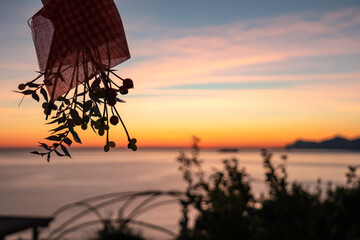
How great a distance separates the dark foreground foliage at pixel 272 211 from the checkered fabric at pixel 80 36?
77cm

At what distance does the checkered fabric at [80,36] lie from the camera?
1.19 metres

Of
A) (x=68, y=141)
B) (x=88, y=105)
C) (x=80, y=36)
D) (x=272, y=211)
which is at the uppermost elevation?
(x=80, y=36)

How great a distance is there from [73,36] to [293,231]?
1201 mm

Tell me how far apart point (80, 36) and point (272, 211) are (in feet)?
4.26

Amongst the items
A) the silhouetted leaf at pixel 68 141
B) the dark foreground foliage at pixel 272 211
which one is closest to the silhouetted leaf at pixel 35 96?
the silhouetted leaf at pixel 68 141

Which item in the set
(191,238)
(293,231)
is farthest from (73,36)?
(293,231)

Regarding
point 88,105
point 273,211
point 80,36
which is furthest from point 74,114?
point 273,211

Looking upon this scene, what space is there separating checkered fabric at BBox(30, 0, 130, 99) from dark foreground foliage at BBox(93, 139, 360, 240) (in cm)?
77

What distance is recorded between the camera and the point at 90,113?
1.38m

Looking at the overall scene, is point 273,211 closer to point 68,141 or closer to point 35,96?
point 68,141

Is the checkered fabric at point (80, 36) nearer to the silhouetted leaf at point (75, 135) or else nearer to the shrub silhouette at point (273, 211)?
the silhouetted leaf at point (75, 135)

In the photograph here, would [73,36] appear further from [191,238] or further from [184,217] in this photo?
[184,217]

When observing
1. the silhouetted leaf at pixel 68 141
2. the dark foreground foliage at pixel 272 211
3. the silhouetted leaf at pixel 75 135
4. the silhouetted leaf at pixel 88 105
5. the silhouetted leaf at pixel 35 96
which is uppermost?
the silhouetted leaf at pixel 35 96

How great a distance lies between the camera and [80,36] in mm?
1184
